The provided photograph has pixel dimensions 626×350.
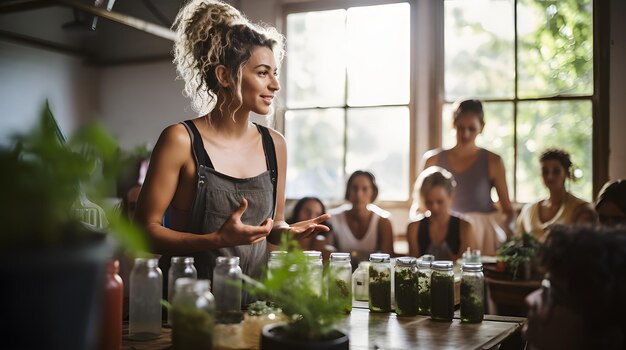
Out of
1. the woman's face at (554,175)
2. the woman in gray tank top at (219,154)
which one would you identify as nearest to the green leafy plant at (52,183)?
the woman in gray tank top at (219,154)

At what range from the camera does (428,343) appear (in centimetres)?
152

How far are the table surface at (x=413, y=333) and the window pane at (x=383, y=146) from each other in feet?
11.4

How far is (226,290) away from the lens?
166 cm

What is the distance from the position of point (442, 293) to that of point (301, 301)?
660mm

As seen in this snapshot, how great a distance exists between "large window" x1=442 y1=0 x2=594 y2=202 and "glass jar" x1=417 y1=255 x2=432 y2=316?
3.29 meters

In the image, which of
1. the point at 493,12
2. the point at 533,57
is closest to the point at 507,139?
the point at 533,57

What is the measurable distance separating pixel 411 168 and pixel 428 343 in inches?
147

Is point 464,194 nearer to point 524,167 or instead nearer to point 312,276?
point 524,167

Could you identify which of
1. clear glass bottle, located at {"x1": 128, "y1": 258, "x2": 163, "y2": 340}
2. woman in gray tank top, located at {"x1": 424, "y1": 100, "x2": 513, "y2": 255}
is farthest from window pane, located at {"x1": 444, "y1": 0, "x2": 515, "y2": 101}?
clear glass bottle, located at {"x1": 128, "y1": 258, "x2": 163, "y2": 340}

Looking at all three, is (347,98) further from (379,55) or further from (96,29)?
(96,29)

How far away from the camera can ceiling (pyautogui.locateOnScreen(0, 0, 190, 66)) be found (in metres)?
4.65

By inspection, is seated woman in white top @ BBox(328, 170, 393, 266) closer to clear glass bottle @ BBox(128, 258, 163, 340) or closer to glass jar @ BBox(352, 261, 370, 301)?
glass jar @ BBox(352, 261, 370, 301)

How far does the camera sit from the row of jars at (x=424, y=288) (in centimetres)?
176

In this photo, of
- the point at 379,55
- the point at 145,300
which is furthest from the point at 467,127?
the point at 145,300
